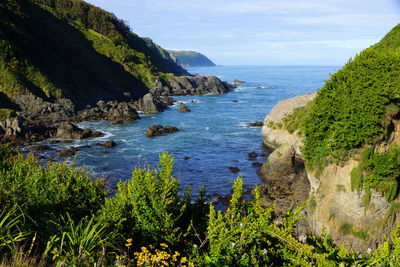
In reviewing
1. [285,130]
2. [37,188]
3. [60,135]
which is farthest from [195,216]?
[60,135]

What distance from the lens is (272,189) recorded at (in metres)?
32.4

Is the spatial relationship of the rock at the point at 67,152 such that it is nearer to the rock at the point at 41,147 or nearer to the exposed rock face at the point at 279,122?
the rock at the point at 41,147

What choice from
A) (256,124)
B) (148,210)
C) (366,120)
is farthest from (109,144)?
(148,210)

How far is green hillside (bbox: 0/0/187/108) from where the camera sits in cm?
6975

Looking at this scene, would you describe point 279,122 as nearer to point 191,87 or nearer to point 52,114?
→ point 52,114

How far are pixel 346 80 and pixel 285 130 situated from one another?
970 inches

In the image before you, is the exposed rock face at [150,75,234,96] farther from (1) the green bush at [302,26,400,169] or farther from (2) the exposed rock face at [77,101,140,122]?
(1) the green bush at [302,26,400,169]

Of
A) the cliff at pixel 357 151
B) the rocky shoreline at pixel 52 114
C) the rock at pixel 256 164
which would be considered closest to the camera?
the cliff at pixel 357 151

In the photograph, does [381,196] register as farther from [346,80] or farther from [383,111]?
[346,80]

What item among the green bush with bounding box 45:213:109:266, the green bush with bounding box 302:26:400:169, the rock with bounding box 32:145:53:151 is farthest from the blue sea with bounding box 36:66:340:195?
the green bush with bounding box 45:213:109:266

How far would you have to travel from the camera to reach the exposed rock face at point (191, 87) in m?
108

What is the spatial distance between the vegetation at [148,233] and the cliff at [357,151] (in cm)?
1108

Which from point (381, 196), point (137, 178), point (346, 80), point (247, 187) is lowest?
point (247, 187)

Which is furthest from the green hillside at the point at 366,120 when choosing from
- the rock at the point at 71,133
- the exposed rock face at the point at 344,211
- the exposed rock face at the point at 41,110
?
the exposed rock face at the point at 41,110
